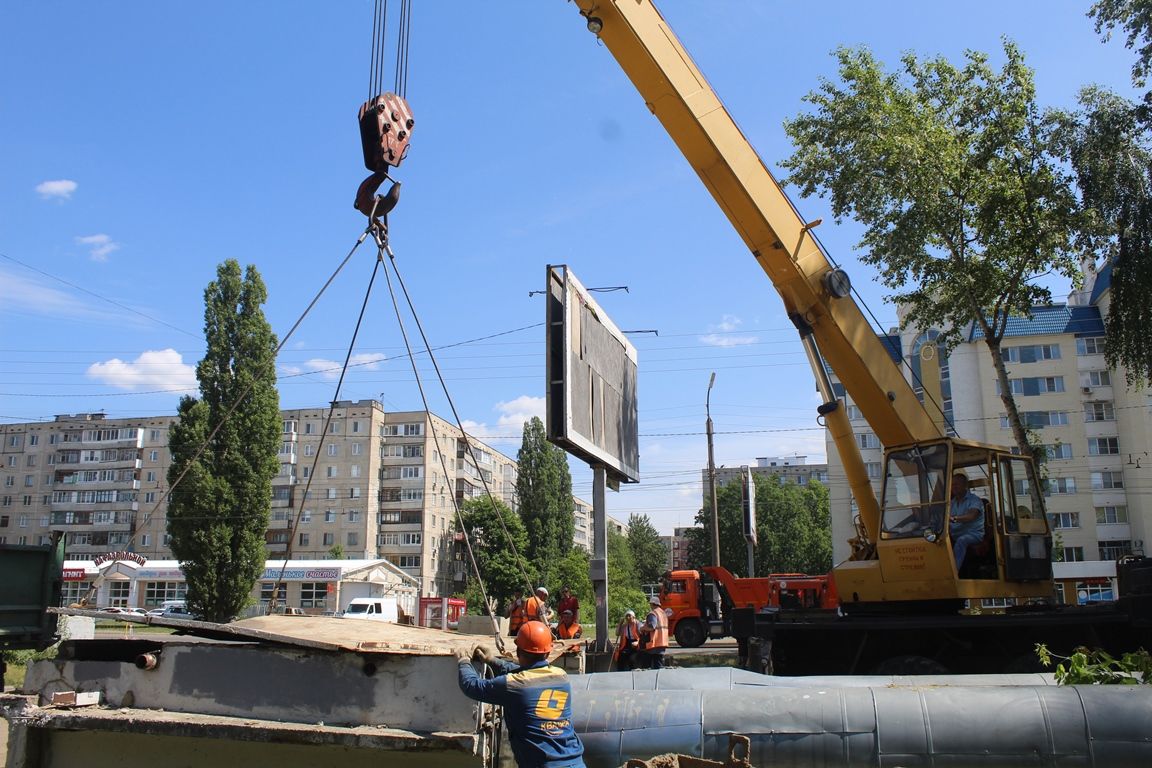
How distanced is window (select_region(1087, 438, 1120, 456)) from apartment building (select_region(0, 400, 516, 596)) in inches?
1620

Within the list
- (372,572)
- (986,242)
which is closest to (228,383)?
(372,572)

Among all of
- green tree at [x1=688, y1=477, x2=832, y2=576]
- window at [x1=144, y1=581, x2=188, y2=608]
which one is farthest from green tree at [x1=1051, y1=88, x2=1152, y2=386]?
green tree at [x1=688, y1=477, x2=832, y2=576]

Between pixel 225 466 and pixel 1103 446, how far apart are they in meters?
49.7

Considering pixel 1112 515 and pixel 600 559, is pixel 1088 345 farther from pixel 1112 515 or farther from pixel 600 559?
pixel 600 559

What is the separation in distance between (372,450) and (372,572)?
2045 centimetres

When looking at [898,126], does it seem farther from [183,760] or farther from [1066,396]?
[1066,396]

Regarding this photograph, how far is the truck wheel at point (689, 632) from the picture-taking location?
26.3 m

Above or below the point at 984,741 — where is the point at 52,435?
A: above

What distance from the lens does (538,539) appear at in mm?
61969

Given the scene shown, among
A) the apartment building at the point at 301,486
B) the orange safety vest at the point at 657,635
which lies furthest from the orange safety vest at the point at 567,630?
the apartment building at the point at 301,486

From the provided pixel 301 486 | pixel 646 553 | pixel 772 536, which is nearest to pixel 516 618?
pixel 301 486

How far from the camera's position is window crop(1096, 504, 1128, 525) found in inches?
2063

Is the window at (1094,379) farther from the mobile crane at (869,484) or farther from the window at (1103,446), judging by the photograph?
the mobile crane at (869,484)

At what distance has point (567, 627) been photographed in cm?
1571
